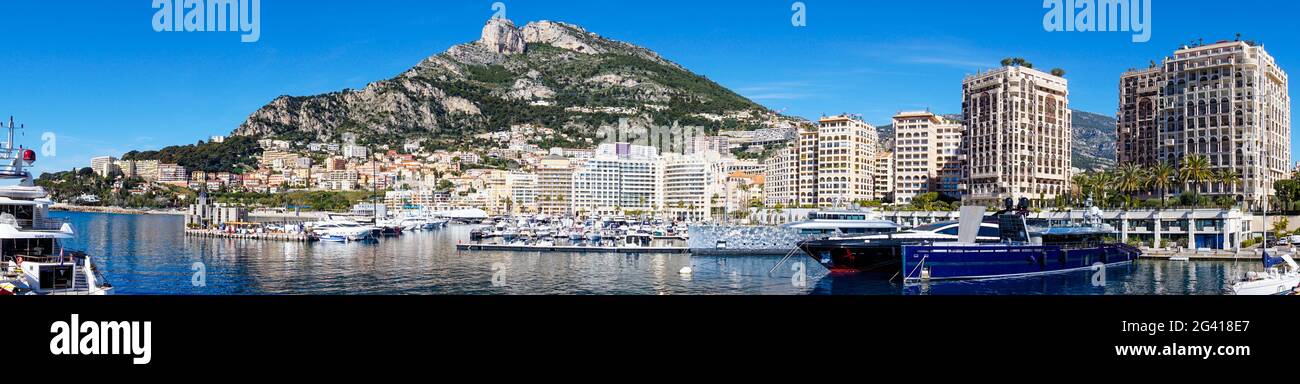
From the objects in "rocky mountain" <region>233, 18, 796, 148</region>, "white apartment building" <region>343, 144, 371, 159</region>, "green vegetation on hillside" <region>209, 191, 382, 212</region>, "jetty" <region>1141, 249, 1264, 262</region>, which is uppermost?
"rocky mountain" <region>233, 18, 796, 148</region>

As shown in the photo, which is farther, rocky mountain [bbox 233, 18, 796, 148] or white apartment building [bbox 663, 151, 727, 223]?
rocky mountain [bbox 233, 18, 796, 148]

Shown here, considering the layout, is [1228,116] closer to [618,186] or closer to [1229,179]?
[1229,179]

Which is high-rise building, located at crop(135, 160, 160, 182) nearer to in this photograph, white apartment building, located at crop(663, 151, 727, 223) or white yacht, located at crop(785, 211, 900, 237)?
white apartment building, located at crop(663, 151, 727, 223)

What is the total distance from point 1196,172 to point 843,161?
20226 mm

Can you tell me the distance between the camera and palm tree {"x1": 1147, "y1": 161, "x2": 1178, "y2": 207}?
30000mm

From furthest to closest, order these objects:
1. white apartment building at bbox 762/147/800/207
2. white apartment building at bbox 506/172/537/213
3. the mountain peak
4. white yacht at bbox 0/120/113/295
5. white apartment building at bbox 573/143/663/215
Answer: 1. the mountain peak
2. white apartment building at bbox 506/172/537/213
3. white apartment building at bbox 573/143/663/215
4. white apartment building at bbox 762/147/800/207
5. white yacht at bbox 0/120/113/295

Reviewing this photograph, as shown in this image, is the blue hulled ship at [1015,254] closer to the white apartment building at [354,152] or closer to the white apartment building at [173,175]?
the white apartment building at [173,175]

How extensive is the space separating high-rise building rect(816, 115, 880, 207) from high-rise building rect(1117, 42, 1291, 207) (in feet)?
50.8

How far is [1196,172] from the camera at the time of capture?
95.0 ft

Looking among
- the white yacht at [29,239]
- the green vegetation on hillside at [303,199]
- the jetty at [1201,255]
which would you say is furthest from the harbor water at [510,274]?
the green vegetation on hillside at [303,199]

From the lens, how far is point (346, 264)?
84.2ft

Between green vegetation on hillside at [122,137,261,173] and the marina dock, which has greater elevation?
green vegetation on hillside at [122,137,261,173]

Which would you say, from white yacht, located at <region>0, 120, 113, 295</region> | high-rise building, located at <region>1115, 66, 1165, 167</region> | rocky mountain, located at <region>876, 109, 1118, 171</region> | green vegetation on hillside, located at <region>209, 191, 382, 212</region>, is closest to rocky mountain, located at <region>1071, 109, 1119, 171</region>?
rocky mountain, located at <region>876, 109, 1118, 171</region>
